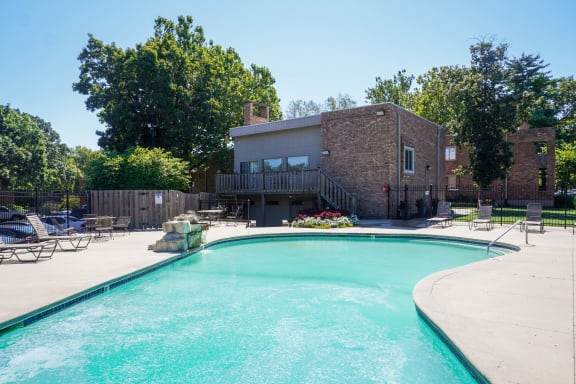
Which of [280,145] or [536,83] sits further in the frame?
[536,83]

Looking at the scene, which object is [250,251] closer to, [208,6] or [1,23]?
[208,6]

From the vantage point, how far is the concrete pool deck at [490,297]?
309cm

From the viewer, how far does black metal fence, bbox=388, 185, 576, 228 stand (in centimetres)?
1723

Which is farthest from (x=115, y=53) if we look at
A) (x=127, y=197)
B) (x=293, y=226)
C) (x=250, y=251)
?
(x=250, y=251)

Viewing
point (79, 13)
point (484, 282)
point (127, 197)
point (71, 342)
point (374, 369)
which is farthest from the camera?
point (127, 197)

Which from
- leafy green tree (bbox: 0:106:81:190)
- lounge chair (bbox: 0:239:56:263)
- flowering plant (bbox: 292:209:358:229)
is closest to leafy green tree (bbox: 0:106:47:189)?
leafy green tree (bbox: 0:106:81:190)

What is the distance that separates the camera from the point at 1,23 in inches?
569

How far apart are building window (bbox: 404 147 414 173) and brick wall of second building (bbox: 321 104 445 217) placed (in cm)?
31

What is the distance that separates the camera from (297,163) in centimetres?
2012

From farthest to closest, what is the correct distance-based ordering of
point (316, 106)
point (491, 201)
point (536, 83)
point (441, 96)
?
point (316, 106) → point (536, 83) → point (441, 96) → point (491, 201)

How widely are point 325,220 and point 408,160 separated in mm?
6252

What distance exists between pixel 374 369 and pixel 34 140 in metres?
37.4

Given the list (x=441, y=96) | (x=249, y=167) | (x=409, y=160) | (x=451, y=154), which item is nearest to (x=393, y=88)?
(x=441, y=96)

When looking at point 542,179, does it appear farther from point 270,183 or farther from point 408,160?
point 270,183
